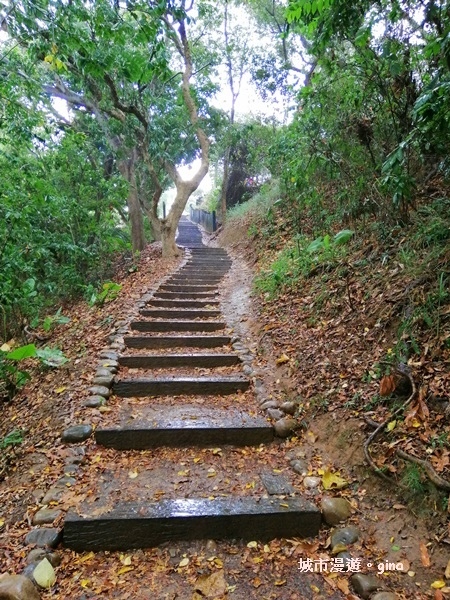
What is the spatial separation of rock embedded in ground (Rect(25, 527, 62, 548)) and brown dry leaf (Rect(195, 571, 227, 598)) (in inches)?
31.6

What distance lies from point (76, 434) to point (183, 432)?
0.81 m

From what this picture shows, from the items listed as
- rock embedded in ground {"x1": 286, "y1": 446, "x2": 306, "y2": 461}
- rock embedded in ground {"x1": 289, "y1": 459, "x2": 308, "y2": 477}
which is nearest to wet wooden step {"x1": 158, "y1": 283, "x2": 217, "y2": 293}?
rock embedded in ground {"x1": 286, "y1": 446, "x2": 306, "y2": 461}

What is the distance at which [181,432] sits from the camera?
9.23 feet

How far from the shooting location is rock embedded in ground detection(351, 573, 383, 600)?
5.69ft

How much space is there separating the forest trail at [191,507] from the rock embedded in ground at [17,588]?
3.0 inches

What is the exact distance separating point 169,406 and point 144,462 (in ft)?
2.15

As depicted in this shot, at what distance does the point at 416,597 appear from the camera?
1.67 m

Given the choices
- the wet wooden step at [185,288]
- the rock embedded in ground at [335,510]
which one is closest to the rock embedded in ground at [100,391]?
the rock embedded in ground at [335,510]

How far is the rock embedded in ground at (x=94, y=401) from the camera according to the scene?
3082mm

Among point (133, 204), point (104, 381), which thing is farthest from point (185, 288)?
point (133, 204)

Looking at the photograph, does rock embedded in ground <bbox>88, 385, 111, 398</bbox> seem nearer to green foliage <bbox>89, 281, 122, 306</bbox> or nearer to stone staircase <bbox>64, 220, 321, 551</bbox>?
stone staircase <bbox>64, 220, 321, 551</bbox>

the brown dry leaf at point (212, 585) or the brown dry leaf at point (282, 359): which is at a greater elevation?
the brown dry leaf at point (282, 359)

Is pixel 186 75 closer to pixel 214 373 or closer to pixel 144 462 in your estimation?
pixel 214 373

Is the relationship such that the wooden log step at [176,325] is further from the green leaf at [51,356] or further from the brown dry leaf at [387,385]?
the brown dry leaf at [387,385]
